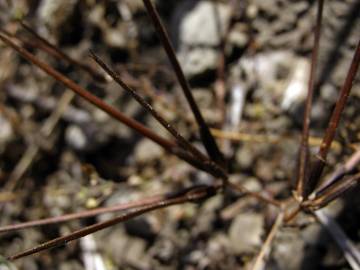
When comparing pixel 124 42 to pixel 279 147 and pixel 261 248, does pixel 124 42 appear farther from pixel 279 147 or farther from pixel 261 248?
pixel 261 248

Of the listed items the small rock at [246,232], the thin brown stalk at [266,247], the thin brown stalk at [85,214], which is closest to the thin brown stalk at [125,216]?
the thin brown stalk at [85,214]

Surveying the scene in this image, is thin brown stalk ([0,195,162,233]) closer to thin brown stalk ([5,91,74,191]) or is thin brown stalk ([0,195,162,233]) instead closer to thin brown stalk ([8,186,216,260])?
thin brown stalk ([8,186,216,260])

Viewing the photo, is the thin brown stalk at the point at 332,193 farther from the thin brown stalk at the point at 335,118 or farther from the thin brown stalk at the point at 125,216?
the thin brown stalk at the point at 125,216

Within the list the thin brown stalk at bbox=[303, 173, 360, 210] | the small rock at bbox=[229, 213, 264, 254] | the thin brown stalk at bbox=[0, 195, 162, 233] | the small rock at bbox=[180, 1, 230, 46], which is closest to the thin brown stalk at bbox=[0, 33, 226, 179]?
the thin brown stalk at bbox=[0, 195, 162, 233]

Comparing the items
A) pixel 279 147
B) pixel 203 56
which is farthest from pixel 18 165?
pixel 279 147

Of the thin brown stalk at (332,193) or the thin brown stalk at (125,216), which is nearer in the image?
the thin brown stalk at (125,216)

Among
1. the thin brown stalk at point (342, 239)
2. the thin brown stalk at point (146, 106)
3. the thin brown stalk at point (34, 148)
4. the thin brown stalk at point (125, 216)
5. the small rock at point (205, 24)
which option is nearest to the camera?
the thin brown stalk at point (146, 106)

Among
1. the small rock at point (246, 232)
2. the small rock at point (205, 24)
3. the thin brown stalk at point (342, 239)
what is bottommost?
the thin brown stalk at point (342, 239)

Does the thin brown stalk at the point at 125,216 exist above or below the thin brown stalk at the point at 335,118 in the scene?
above
